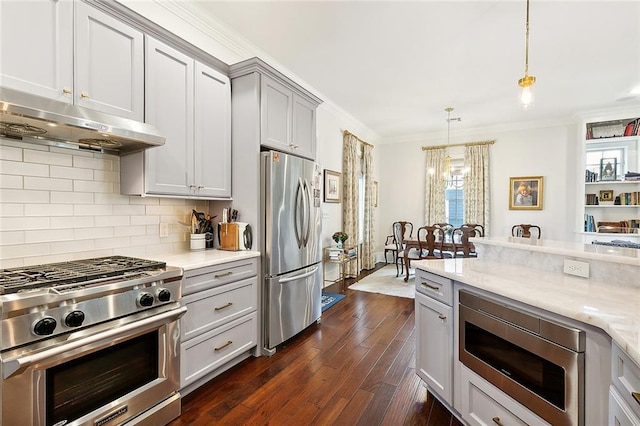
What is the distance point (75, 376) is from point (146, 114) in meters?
1.62

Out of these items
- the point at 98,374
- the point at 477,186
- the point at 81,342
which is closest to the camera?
the point at 81,342

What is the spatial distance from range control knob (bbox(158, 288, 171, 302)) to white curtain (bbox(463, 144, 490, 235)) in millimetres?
6012

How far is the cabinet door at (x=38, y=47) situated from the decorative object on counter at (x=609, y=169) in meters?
7.10

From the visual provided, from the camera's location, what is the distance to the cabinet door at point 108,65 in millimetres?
1725

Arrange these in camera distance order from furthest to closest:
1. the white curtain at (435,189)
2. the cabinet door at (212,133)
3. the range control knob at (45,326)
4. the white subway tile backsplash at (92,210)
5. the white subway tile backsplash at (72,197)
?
the white curtain at (435,189) < the cabinet door at (212,133) < the white subway tile backsplash at (92,210) < the white subway tile backsplash at (72,197) < the range control knob at (45,326)

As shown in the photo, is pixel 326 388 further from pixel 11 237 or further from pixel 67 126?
pixel 67 126

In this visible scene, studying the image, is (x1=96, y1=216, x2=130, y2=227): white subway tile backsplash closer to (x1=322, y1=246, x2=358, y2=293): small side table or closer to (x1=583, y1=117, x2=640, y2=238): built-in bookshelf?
(x1=322, y1=246, x2=358, y2=293): small side table

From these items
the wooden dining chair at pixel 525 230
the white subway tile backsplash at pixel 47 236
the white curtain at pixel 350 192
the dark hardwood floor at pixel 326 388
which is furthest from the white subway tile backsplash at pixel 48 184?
the wooden dining chair at pixel 525 230

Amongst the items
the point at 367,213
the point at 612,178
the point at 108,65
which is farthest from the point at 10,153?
the point at 612,178

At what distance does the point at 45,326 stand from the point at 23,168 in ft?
3.29

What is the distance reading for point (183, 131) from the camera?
2.32m

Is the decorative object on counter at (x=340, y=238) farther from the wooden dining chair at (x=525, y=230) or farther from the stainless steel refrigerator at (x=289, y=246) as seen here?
the wooden dining chair at (x=525, y=230)

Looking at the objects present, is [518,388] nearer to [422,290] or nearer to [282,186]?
[422,290]

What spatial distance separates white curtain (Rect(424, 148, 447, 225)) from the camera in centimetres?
653
